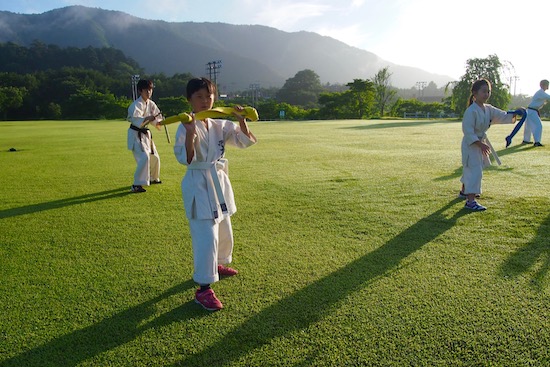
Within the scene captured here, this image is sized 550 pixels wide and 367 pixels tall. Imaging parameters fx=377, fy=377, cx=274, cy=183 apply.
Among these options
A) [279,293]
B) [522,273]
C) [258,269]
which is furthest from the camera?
[258,269]

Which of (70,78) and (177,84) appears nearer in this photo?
(70,78)

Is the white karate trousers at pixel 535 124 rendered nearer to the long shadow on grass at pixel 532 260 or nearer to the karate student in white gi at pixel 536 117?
the karate student in white gi at pixel 536 117

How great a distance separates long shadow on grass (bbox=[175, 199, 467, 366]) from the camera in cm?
251

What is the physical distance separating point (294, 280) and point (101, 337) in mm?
1644

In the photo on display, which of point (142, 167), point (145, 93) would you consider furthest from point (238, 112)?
point (142, 167)

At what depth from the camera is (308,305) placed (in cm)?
305

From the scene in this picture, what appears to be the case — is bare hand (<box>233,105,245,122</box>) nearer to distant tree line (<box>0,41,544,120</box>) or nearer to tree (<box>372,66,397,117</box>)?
distant tree line (<box>0,41,544,120</box>)

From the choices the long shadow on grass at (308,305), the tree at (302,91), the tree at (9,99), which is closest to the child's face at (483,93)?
the long shadow on grass at (308,305)

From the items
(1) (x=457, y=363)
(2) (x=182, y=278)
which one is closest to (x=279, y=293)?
(2) (x=182, y=278)

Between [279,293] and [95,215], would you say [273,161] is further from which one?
[279,293]

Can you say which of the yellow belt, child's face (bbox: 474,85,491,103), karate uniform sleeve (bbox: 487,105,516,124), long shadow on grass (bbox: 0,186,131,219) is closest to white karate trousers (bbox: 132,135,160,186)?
long shadow on grass (bbox: 0,186,131,219)

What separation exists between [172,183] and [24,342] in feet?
18.4

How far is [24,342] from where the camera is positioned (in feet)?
8.60

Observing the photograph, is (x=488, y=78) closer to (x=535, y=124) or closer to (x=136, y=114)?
(x=535, y=124)
